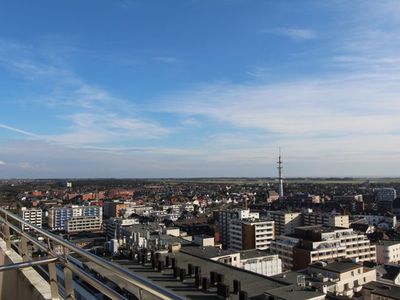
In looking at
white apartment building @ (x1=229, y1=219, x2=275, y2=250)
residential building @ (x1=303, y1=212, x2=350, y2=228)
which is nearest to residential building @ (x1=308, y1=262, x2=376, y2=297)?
white apartment building @ (x1=229, y1=219, x2=275, y2=250)

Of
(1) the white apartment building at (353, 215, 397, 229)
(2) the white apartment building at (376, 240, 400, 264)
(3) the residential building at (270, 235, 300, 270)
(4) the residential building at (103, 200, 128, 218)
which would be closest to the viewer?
(3) the residential building at (270, 235, 300, 270)

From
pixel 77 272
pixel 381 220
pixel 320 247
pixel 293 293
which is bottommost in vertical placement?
pixel 381 220

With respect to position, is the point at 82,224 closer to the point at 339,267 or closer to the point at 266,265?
the point at 266,265

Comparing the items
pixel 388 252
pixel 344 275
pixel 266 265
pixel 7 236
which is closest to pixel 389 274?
pixel 344 275

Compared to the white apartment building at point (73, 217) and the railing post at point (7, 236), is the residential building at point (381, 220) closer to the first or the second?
the white apartment building at point (73, 217)

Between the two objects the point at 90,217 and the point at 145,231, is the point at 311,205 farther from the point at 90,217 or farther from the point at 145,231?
the point at 145,231

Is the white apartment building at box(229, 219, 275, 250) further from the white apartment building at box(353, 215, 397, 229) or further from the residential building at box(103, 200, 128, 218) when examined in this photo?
the residential building at box(103, 200, 128, 218)
